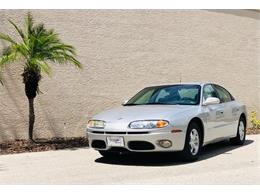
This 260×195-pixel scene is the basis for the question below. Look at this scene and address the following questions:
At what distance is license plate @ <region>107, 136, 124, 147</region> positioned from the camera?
301 inches

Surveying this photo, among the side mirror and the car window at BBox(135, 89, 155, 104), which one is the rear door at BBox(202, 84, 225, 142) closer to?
the side mirror

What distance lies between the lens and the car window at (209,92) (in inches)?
352

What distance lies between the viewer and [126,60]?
508 inches

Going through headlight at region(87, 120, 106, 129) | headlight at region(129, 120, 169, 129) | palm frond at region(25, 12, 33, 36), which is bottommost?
headlight at region(87, 120, 106, 129)

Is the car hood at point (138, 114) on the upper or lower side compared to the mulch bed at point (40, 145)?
upper

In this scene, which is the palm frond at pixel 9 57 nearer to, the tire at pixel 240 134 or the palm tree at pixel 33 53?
the palm tree at pixel 33 53

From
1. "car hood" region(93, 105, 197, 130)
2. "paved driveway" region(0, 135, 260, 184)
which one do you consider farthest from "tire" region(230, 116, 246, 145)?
"car hood" region(93, 105, 197, 130)

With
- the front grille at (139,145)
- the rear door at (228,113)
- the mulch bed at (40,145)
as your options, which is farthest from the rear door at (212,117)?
the mulch bed at (40,145)

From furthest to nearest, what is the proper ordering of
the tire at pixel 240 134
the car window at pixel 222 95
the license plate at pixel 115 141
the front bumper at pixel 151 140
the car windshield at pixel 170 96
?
the tire at pixel 240 134 < the car window at pixel 222 95 < the car windshield at pixel 170 96 < the license plate at pixel 115 141 < the front bumper at pixel 151 140

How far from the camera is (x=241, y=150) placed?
944 cm

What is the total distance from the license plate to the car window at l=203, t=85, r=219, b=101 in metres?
1.97

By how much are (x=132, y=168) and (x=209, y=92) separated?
2520 millimetres
